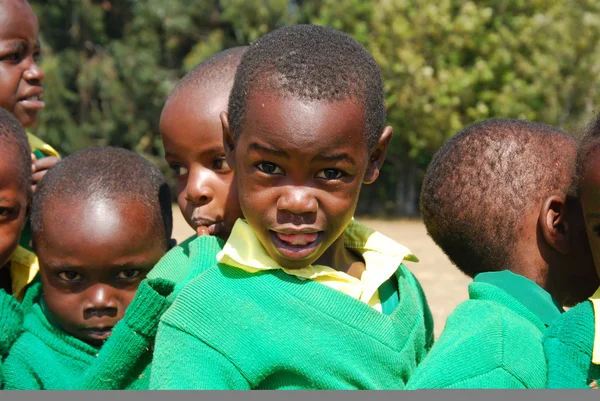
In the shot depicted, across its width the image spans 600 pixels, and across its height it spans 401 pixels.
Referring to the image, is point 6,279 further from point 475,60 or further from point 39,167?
point 475,60

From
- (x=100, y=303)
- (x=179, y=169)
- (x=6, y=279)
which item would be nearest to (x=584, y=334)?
(x=179, y=169)

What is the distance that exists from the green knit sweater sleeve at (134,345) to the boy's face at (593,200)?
1267 millimetres

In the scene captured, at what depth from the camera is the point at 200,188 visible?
2.74 metres

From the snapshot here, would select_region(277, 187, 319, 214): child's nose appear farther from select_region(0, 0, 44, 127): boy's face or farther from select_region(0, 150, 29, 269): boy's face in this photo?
select_region(0, 0, 44, 127): boy's face

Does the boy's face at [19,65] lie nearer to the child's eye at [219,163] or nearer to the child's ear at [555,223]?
the child's eye at [219,163]

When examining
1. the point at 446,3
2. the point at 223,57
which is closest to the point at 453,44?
the point at 446,3

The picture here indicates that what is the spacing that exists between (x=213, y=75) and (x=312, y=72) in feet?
2.91

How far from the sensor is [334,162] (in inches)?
82.4

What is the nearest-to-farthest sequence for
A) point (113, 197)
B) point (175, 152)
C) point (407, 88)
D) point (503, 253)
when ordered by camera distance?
point (503, 253) → point (175, 152) → point (113, 197) → point (407, 88)

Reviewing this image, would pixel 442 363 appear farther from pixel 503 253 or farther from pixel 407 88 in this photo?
pixel 407 88

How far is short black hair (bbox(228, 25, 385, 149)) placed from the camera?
209 centimetres

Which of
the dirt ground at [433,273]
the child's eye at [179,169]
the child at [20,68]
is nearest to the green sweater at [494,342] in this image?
the child's eye at [179,169]

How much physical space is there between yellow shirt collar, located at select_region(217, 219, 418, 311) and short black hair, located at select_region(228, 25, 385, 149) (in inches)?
12.3

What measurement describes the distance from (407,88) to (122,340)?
51.8 ft
